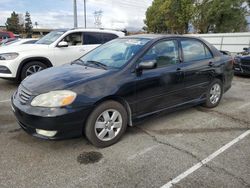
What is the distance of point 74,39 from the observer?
7637 mm

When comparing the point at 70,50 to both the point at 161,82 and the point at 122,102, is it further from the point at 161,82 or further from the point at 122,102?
the point at 122,102

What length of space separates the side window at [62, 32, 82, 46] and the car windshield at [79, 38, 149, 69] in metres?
3.31

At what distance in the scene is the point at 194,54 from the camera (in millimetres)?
Result: 4520

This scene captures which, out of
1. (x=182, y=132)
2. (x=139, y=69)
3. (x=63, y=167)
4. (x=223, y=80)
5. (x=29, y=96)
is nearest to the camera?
(x=63, y=167)

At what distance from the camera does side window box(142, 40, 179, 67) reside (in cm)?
380

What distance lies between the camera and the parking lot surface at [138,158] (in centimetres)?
262

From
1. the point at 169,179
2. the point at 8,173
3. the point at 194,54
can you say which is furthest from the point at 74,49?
the point at 169,179

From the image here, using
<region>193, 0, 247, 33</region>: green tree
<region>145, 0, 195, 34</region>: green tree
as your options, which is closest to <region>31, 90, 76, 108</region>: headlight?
<region>193, 0, 247, 33</region>: green tree

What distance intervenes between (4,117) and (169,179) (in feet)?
10.8

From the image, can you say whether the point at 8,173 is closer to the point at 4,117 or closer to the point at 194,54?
the point at 4,117

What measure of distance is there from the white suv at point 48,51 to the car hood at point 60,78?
10.4 ft

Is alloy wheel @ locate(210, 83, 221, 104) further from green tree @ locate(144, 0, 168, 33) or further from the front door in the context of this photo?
green tree @ locate(144, 0, 168, 33)

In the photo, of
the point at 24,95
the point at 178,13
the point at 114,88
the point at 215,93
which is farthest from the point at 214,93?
the point at 178,13

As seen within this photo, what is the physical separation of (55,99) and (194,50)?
2.89 m
